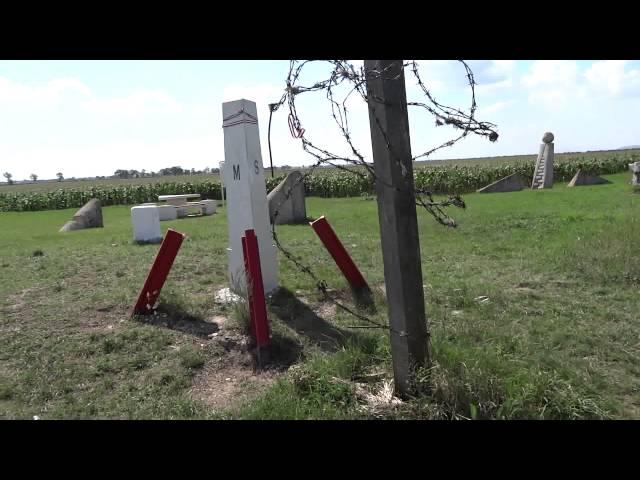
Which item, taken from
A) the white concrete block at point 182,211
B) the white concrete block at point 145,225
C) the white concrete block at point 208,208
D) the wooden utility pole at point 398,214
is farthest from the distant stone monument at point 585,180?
the wooden utility pole at point 398,214


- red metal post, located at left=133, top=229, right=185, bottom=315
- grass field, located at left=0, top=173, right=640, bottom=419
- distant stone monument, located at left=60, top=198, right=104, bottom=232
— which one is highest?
distant stone monument, located at left=60, top=198, right=104, bottom=232

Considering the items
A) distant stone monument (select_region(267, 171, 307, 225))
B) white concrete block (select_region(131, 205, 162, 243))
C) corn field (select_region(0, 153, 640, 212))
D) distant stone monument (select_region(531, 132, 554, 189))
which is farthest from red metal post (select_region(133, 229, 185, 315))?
distant stone monument (select_region(531, 132, 554, 189))

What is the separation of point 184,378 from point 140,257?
5964 mm

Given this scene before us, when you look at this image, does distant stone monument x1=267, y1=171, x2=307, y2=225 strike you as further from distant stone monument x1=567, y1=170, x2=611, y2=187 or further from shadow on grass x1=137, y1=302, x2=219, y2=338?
distant stone monument x1=567, y1=170, x2=611, y2=187

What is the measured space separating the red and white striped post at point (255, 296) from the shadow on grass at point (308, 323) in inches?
21.3

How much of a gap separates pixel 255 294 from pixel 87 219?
48.1 feet

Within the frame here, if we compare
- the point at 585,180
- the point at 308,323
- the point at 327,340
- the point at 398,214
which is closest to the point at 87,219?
the point at 308,323

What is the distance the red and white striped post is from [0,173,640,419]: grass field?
0.21 m

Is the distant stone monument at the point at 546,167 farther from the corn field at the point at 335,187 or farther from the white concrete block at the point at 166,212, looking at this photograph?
the white concrete block at the point at 166,212

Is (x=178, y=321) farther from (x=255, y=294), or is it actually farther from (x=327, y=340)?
(x=327, y=340)

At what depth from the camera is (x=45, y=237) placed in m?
14.8

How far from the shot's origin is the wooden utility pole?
296 cm
